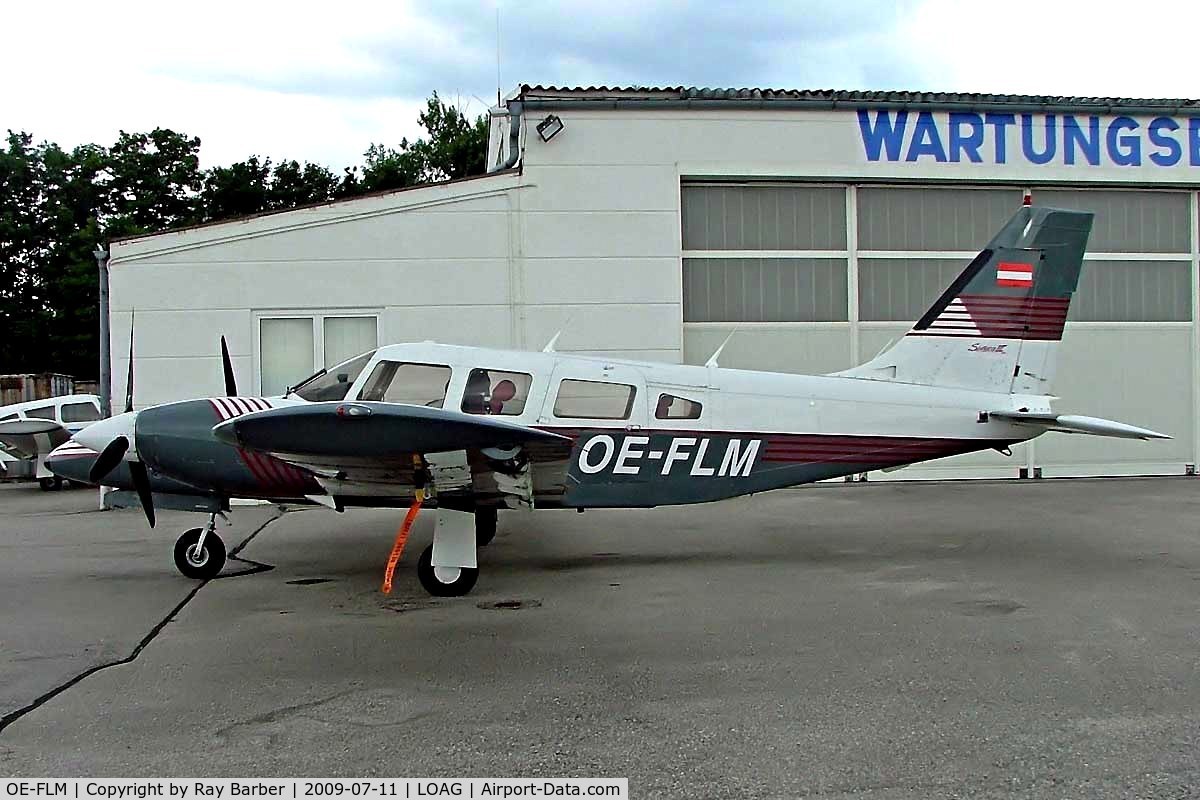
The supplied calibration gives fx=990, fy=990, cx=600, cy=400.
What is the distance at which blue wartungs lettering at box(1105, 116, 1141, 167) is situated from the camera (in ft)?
51.3

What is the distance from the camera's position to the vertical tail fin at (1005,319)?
959cm

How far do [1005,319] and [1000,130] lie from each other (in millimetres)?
7028

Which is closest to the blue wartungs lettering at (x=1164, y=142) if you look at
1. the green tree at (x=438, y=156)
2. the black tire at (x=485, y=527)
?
the black tire at (x=485, y=527)

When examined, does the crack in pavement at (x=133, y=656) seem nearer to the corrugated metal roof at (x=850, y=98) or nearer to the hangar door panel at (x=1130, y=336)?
the corrugated metal roof at (x=850, y=98)

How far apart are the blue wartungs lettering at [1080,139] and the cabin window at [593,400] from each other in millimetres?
10477

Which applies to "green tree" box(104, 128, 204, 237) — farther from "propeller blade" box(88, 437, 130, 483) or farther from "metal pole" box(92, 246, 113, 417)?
"propeller blade" box(88, 437, 130, 483)

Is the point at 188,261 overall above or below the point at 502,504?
above

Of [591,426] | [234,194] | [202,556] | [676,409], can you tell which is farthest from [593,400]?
[234,194]

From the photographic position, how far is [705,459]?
8.81m

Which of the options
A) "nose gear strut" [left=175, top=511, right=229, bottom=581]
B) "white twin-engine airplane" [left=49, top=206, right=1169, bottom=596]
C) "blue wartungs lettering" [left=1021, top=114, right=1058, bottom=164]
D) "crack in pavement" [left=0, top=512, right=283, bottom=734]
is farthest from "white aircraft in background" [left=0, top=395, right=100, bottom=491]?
"blue wartungs lettering" [left=1021, top=114, right=1058, bottom=164]

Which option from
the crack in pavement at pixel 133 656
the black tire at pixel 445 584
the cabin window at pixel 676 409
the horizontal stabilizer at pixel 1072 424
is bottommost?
the crack in pavement at pixel 133 656

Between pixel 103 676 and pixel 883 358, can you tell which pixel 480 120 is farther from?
pixel 103 676

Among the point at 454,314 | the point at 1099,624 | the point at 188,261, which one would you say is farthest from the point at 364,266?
the point at 1099,624

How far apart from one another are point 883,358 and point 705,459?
2274 millimetres
